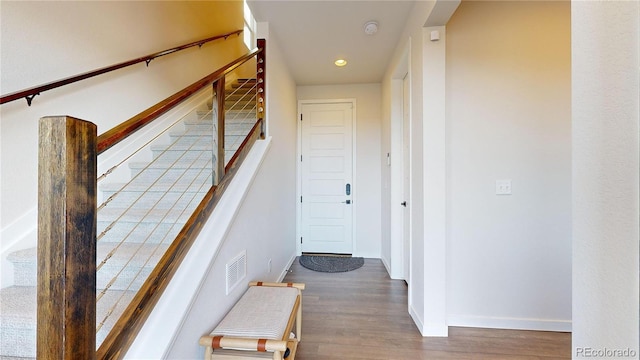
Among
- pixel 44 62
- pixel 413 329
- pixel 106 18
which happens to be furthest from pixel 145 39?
pixel 413 329

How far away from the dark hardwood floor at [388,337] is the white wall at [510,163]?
0.16 m

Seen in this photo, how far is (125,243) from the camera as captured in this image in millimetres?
1631

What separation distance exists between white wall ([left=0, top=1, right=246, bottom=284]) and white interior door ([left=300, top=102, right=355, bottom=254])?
1.91 m

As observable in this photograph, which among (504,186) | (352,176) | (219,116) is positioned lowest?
(504,186)

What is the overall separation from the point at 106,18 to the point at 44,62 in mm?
682

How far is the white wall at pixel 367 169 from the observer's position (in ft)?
13.1

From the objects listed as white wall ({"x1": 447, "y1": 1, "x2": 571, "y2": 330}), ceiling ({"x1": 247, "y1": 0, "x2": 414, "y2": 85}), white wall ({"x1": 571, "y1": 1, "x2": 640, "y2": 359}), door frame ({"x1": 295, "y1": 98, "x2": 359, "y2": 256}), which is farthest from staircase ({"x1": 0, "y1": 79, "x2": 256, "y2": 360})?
white wall ({"x1": 447, "y1": 1, "x2": 571, "y2": 330})

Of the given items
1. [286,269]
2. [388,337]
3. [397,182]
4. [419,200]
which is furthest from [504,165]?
[286,269]

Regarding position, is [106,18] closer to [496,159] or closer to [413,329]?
[496,159]

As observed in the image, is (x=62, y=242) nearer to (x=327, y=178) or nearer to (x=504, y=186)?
(x=504, y=186)

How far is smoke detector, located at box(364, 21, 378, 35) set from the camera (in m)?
2.51

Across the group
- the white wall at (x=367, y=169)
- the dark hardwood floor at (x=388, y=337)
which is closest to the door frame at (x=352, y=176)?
the white wall at (x=367, y=169)

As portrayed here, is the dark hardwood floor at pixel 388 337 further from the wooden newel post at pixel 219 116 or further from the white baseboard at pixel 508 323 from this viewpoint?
the wooden newel post at pixel 219 116

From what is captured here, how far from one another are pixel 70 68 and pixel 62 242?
5.79 ft
